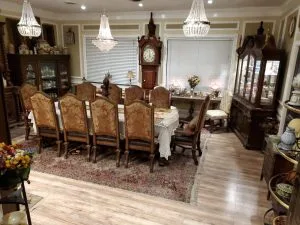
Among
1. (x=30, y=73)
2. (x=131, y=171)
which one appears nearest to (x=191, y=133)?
(x=131, y=171)

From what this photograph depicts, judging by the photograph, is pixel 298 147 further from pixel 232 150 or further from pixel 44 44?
pixel 44 44

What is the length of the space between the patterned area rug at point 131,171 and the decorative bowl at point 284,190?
978 millimetres

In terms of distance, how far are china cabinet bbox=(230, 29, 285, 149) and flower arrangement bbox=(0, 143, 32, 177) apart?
3598 mm

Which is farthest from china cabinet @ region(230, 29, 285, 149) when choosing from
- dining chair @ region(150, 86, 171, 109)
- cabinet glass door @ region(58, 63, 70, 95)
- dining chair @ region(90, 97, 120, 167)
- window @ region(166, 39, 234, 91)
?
cabinet glass door @ region(58, 63, 70, 95)

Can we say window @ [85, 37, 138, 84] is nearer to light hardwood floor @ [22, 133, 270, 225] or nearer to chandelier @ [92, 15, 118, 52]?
chandelier @ [92, 15, 118, 52]

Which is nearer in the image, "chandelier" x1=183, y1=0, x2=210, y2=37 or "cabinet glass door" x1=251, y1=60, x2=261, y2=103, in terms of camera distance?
"chandelier" x1=183, y1=0, x2=210, y2=37

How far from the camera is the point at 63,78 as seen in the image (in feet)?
19.9

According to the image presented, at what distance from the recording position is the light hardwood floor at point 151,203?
222 cm

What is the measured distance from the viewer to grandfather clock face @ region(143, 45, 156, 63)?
5.34 meters

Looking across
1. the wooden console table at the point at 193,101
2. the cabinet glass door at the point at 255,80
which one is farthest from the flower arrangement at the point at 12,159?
the wooden console table at the point at 193,101

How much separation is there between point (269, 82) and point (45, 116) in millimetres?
3792

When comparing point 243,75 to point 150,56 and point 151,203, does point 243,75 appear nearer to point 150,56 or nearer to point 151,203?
point 150,56

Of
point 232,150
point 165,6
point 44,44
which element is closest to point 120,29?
point 165,6

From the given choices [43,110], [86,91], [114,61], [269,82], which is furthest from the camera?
[114,61]
